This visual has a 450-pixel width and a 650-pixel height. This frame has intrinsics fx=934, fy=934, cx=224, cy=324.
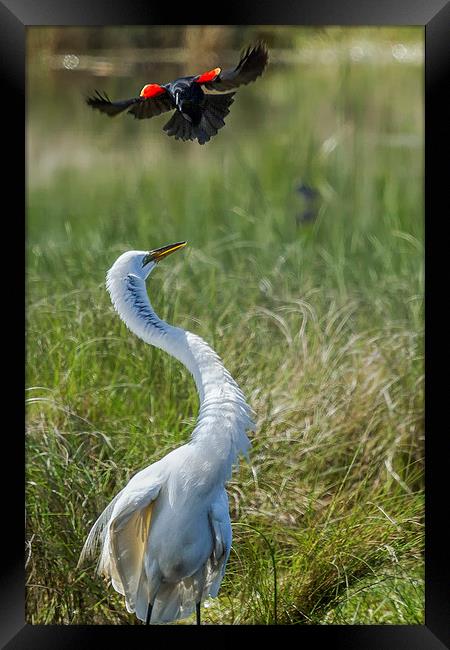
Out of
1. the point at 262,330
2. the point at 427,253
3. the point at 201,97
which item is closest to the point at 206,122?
the point at 201,97

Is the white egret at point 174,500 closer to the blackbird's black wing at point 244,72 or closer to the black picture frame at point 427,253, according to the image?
the black picture frame at point 427,253

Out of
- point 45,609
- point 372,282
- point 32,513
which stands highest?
point 372,282

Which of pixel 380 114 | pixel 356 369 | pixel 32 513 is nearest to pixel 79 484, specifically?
pixel 32 513

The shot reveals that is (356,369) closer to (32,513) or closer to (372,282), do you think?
(372,282)

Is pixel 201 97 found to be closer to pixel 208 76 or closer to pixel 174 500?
pixel 208 76

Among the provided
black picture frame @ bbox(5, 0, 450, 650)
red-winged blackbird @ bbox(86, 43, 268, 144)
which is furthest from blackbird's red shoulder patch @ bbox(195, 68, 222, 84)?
black picture frame @ bbox(5, 0, 450, 650)

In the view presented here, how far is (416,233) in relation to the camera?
2.66 metres

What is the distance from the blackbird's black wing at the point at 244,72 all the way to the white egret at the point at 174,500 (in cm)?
34

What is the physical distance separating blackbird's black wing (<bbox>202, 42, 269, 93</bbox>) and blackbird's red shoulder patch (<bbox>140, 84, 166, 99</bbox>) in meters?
0.10

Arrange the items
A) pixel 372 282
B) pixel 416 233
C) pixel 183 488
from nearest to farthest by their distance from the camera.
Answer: pixel 183 488
pixel 416 233
pixel 372 282

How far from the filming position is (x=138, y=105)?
2.05 m

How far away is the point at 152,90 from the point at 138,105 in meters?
0.05

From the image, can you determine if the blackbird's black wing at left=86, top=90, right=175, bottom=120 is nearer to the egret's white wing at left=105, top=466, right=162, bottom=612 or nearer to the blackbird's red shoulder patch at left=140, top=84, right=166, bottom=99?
the blackbird's red shoulder patch at left=140, top=84, right=166, bottom=99

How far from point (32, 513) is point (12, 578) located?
19 centimetres
